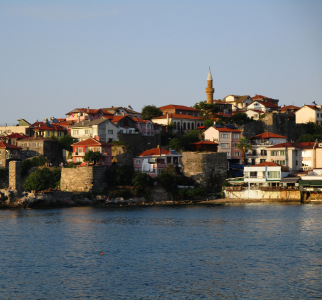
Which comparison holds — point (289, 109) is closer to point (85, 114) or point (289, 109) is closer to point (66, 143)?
point (85, 114)

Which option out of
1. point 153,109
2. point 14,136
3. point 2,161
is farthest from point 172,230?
point 153,109

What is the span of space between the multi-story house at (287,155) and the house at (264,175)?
6198 millimetres

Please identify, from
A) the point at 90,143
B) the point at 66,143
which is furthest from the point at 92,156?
the point at 66,143

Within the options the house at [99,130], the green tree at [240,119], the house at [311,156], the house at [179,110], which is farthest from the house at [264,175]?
the house at [179,110]

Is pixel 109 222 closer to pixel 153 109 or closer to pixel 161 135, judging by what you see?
pixel 161 135

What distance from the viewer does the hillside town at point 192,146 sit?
243 feet

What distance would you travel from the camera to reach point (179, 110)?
328 ft

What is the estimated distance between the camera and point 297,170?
81312 mm

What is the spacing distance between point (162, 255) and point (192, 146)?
4491 centimetres

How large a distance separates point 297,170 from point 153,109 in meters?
29.4

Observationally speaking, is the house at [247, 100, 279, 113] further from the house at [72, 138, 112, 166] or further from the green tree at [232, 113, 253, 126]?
the house at [72, 138, 112, 166]

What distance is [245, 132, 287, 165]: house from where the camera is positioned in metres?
84.1

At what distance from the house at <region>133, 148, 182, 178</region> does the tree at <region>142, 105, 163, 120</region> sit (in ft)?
69.4

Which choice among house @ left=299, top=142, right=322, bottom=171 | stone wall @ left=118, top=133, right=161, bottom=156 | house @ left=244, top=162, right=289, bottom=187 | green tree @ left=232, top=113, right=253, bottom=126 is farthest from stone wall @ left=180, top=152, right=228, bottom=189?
green tree @ left=232, top=113, right=253, bottom=126
